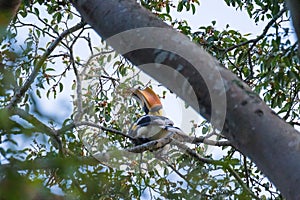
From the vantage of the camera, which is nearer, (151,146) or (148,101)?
(151,146)

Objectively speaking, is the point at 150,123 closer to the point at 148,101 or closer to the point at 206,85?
the point at 148,101

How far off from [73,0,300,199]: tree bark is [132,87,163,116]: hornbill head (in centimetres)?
154

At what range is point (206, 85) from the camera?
1.02 metres

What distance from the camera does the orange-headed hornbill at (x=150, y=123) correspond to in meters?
2.29

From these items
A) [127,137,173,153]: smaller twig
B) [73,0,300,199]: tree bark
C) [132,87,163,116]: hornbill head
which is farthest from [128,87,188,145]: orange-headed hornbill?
[73,0,300,199]: tree bark

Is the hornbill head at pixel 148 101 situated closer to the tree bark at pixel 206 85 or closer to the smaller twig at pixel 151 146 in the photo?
the smaller twig at pixel 151 146

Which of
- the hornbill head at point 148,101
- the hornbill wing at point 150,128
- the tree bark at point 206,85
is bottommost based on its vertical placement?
the tree bark at point 206,85

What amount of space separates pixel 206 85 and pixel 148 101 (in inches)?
67.4

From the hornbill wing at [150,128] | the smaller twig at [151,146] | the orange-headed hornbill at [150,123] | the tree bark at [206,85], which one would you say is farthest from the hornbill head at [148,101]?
the tree bark at [206,85]

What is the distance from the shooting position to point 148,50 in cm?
107

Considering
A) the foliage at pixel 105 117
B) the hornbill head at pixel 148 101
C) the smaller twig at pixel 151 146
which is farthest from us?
the hornbill head at pixel 148 101

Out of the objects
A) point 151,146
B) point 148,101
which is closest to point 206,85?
point 151,146

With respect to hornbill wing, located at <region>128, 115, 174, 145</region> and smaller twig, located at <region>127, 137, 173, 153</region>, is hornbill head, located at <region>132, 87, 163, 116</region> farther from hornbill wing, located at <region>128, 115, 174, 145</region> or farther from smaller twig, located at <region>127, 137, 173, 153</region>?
smaller twig, located at <region>127, 137, 173, 153</region>

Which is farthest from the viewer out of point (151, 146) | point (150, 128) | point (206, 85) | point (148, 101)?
point (148, 101)
